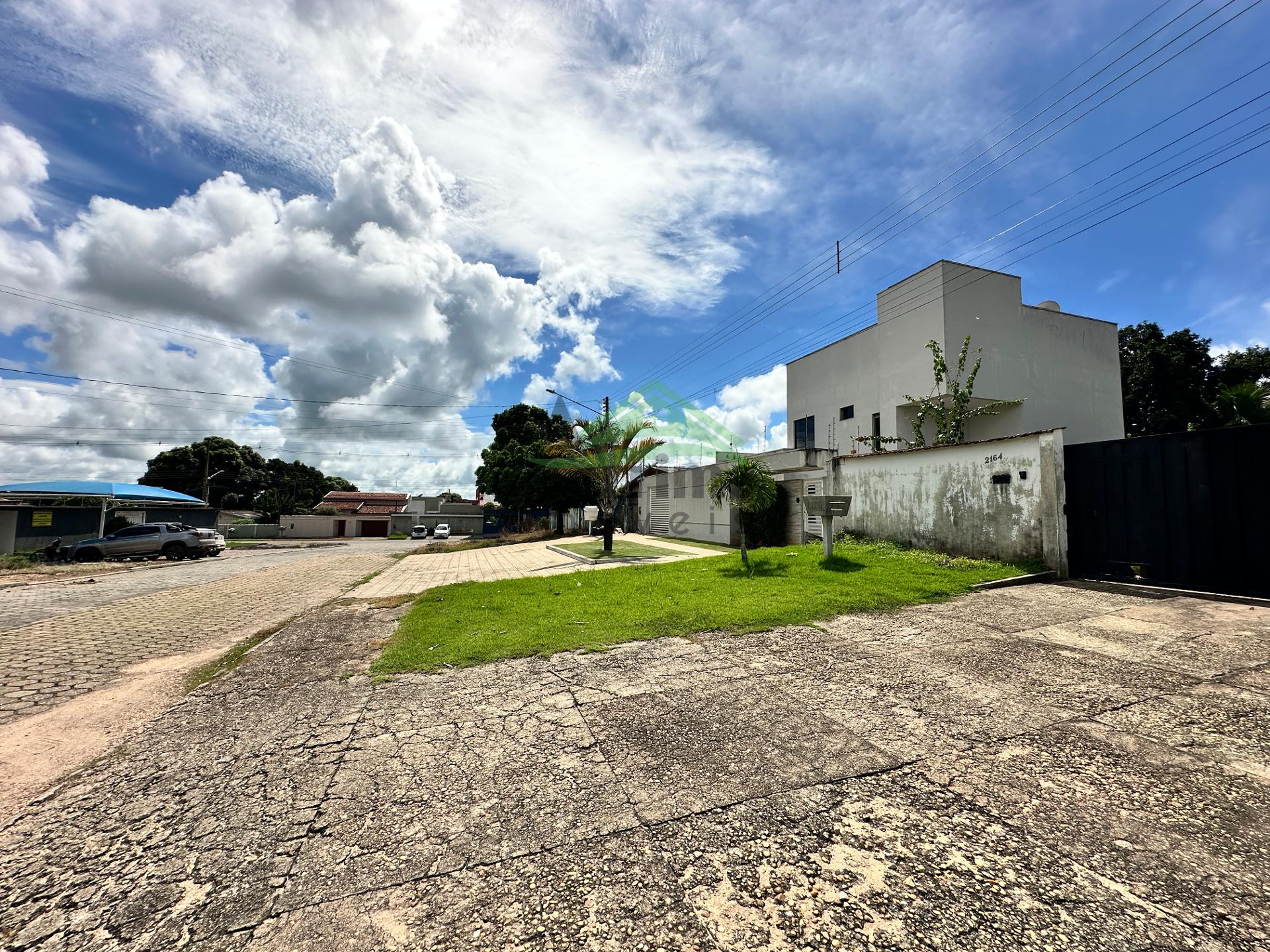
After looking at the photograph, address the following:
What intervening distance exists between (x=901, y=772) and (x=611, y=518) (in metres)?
15.0

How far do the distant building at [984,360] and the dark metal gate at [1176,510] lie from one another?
10.8 meters

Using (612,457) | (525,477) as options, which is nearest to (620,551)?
(612,457)

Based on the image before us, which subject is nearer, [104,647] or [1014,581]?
[104,647]

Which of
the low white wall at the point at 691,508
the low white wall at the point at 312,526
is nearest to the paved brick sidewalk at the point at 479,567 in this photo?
the low white wall at the point at 691,508

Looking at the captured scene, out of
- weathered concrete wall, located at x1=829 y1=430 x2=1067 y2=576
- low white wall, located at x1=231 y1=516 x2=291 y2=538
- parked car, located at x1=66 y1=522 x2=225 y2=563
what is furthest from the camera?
low white wall, located at x1=231 y1=516 x2=291 y2=538

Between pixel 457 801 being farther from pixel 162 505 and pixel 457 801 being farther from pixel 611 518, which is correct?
pixel 162 505

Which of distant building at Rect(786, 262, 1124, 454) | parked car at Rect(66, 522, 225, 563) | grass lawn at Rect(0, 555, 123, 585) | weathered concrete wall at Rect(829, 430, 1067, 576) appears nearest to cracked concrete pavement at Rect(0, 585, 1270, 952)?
weathered concrete wall at Rect(829, 430, 1067, 576)

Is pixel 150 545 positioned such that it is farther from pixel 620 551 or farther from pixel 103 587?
pixel 620 551

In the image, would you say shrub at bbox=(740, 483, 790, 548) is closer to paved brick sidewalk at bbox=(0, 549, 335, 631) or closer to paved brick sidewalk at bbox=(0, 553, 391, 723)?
paved brick sidewalk at bbox=(0, 553, 391, 723)

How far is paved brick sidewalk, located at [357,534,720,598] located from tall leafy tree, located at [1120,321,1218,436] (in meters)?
25.7

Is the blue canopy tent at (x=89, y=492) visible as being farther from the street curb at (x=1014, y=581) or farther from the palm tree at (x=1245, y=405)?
the palm tree at (x=1245, y=405)

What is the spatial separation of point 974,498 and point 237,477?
2438 inches

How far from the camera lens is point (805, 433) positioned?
84.8ft

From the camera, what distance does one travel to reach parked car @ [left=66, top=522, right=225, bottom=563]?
20.2m
